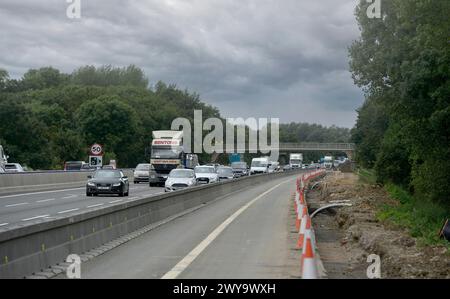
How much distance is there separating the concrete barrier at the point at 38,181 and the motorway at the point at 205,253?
1830 cm

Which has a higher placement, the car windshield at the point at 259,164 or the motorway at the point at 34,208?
the car windshield at the point at 259,164

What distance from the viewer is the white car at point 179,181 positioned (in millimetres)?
39737

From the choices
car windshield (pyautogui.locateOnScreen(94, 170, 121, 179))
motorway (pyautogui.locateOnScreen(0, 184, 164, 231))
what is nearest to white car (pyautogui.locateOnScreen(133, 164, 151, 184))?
car windshield (pyautogui.locateOnScreen(94, 170, 121, 179))

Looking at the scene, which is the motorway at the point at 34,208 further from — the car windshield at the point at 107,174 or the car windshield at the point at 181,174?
the car windshield at the point at 181,174

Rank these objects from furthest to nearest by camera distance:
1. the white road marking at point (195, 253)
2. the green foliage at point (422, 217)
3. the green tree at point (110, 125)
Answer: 1. the green tree at point (110, 125)
2. the green foliage at point (422, 217)
3. the white road marking at point (195, 253)

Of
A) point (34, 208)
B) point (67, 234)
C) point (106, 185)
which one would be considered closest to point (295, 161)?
point (106, 185)

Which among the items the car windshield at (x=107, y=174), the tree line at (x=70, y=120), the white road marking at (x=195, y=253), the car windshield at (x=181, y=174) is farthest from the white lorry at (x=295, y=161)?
the white road marking at (x=195, y=253)

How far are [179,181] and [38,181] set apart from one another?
32.4 feet

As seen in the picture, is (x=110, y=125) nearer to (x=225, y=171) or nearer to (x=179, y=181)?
(x=225, y=171)

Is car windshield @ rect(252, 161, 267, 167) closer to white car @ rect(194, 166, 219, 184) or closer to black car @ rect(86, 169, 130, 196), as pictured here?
white car @ rect(194, 166, 219, 184)

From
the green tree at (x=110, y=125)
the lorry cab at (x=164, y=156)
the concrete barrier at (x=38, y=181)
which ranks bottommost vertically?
the concrete barrier at (x=38, y=181)

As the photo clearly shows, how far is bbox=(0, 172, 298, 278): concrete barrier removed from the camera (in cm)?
1038

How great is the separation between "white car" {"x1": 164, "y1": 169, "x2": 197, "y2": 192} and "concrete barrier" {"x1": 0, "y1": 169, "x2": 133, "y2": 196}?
28.1 feet

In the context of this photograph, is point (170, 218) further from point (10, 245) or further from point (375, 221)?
point (10, 245)
